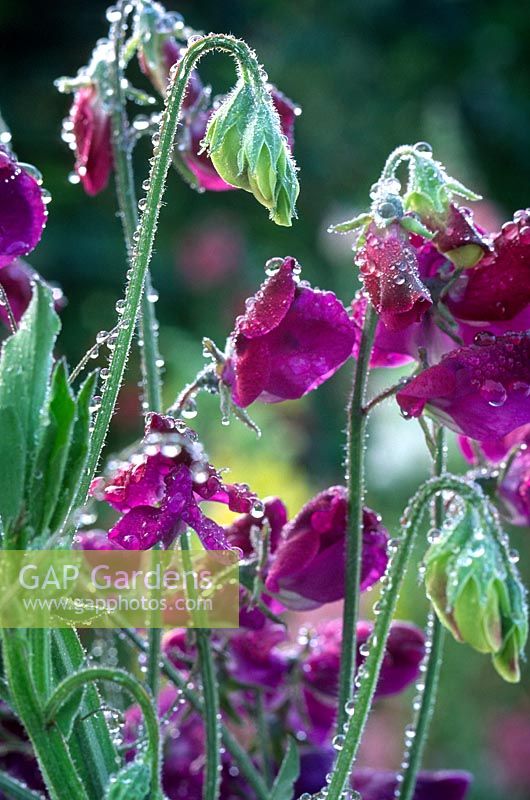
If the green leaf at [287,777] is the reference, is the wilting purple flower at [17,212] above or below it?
above

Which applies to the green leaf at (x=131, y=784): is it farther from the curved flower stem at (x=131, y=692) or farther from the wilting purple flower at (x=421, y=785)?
the wilting purple flower at (x=421, y=785)

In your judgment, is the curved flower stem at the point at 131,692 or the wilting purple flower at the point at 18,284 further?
the wilting purple flower at the point at 18,284

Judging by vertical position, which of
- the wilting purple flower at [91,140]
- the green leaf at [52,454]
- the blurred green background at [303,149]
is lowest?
the green leaf at [52,454]

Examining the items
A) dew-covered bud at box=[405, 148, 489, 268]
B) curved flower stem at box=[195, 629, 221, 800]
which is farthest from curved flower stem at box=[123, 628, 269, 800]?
dew-covered bud at box=[405, 148, 489, 268]

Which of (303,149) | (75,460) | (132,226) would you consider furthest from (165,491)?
(303,149)

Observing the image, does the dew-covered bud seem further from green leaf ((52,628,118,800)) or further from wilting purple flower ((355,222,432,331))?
green leaf ((52,628,118,800))

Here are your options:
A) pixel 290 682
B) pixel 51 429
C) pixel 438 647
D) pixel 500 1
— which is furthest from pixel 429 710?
pixel 500 1

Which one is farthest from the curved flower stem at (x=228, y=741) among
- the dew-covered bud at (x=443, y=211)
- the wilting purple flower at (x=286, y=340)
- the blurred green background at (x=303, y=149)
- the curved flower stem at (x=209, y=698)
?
the blurred green background at (x=303, y=149)

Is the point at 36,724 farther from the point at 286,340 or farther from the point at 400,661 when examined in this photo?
the point at 400,661
